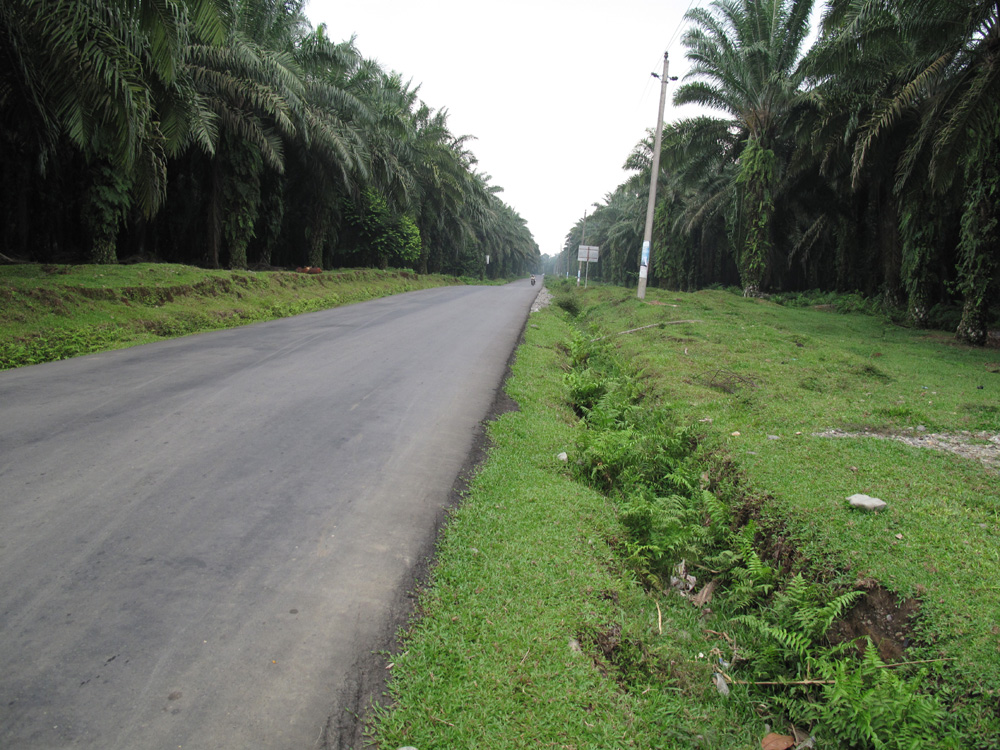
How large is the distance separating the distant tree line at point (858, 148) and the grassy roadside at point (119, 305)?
15308 millimetres

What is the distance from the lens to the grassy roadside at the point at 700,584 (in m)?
2.51

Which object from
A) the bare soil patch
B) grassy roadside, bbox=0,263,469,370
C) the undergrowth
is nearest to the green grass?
the undergrowth

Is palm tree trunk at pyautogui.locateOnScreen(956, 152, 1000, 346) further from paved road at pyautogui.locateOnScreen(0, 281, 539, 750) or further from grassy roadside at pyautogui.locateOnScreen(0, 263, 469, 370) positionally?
grassy roadside at pyautogui.locateOnScreen(0, 263, 469, 370)

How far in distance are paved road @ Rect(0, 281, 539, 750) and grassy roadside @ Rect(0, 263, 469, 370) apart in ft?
6.87

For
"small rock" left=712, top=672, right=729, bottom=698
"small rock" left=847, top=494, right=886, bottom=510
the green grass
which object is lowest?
"small rock" left=712, top=672, right=729, bottom=698

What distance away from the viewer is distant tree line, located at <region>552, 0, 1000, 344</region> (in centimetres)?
1224

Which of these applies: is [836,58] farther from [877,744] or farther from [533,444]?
[877,744]

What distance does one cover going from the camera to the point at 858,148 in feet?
49.9

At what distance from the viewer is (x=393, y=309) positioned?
1747cm

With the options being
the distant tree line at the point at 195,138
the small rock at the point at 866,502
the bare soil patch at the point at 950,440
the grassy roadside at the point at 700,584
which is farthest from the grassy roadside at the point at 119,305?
the bare soil patch at the point at 950,440

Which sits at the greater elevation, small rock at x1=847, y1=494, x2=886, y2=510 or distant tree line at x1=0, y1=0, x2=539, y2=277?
distant tree line at x1=0, y1=0, x2=539, y2=277

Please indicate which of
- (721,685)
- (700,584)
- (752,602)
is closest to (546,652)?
(721,685)

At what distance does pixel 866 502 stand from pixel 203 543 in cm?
427

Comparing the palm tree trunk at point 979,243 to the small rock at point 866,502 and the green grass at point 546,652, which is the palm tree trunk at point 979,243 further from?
the green grass at point 546,652
